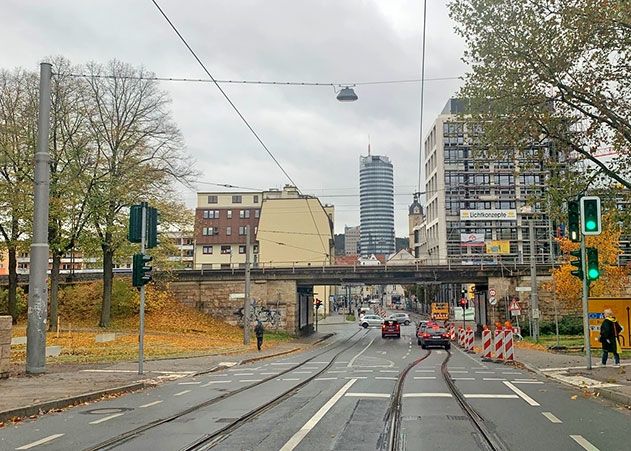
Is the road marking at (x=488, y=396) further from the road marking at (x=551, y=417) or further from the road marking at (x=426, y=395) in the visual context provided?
the road marking at (x=551, y=417)

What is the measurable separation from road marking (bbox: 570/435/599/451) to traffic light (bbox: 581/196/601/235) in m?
9.07

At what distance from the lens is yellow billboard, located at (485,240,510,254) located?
8694 centimetres

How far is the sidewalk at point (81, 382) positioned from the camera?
468 inches

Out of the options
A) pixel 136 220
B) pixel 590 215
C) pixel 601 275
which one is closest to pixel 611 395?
pixel 590 215

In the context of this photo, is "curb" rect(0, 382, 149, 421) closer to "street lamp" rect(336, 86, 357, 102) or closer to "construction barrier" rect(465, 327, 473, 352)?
"street lamp" rect(336, 86, 357, 102)

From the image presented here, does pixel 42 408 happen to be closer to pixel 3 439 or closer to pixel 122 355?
pixel 3 439

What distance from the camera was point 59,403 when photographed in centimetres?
1216

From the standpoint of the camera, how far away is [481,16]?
16.9 metres

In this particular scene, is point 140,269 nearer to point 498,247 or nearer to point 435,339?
point 435,339

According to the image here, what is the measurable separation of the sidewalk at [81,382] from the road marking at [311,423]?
472 centimetres

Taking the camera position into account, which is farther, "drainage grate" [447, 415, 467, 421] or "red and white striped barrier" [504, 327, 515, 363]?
"red and white striped barrier" [504, 327, 515, 363]

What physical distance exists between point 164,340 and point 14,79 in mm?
16605

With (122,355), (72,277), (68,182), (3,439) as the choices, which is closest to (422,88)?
(122,355)

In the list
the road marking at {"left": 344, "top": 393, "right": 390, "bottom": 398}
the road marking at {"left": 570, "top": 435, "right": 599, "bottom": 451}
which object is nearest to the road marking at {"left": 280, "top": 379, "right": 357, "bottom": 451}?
the road marking at {"left": 344, "top": 393, "right": 390, "bottom": 398}
